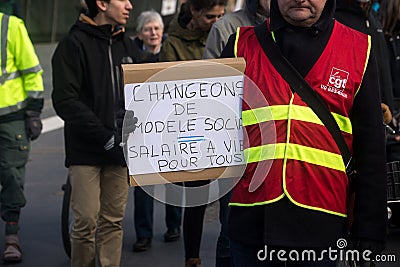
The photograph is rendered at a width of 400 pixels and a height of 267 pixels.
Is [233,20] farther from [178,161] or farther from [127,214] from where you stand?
[127,214]

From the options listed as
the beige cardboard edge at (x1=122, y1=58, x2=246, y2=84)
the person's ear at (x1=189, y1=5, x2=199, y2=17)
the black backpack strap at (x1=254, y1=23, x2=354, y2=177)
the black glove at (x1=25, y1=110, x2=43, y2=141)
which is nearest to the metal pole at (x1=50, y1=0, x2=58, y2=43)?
the black glove at (x1=25, y1=110, x2=43, y2=141)

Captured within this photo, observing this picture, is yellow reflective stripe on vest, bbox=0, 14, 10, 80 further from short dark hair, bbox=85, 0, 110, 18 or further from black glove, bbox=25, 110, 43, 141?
short dark hair, bbox=85, 0, 110, 18

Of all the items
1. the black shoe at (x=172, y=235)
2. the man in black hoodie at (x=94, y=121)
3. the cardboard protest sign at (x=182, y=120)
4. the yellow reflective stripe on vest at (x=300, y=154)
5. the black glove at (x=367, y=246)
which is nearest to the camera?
the yellow reflective stripe on vest at (x=300, y=154)

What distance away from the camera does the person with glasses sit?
586 cm

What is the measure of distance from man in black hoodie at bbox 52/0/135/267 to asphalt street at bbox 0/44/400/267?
1.14 m

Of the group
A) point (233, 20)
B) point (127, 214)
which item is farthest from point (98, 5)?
point (127, 214)

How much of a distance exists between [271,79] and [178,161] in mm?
509

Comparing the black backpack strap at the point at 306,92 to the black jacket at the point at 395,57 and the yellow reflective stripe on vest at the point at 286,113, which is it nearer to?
the yellow reflective stripe on vest at the point at 286,113

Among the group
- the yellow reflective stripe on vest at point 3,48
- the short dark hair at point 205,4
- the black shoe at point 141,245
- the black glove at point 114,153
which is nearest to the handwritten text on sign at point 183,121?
the black glove at point 114,153

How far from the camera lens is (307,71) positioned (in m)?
3.40

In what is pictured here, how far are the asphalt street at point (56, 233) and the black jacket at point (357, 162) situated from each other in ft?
10.1

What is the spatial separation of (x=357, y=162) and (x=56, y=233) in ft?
14.8

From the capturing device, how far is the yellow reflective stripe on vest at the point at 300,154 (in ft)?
10.9

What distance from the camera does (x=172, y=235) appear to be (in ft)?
23.8
